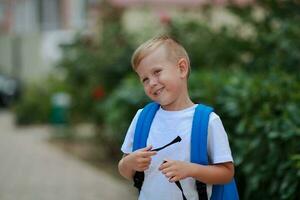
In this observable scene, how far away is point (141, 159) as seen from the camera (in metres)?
2.51

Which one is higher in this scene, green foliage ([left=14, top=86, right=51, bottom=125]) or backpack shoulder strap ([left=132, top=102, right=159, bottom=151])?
backpack shoulder strap ([left=132, top=102, right=159, bottom=151])

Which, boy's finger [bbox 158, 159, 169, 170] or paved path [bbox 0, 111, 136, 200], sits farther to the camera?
paved path [bbox 0, 111, 136, 200]

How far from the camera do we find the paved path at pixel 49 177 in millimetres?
7410

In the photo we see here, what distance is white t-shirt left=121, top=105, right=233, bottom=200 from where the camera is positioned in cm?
255

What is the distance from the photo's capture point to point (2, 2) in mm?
32156

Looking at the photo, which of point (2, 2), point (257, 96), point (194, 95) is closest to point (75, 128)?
point (194, 95)

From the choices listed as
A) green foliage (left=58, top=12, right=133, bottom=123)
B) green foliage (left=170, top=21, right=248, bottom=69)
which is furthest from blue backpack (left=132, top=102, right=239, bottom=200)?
green foliage (left=58, top=12, right=133, bottom=123)

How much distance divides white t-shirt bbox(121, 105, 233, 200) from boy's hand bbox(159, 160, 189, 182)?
0.39ft

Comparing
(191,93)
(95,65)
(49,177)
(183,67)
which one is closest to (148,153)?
(183,67)

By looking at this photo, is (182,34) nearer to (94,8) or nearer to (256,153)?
(256,153)

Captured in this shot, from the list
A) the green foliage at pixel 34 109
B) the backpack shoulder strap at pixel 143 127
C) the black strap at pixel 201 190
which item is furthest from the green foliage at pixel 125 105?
the green foliage at pixel 34 109

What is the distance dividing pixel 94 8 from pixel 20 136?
646cm

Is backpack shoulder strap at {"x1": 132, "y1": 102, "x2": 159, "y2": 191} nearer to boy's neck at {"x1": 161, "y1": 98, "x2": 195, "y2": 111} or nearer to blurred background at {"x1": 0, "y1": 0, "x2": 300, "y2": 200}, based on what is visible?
boy's neck at {"x1": 161, "y1": 98, "x2": 195, "y2": 111}

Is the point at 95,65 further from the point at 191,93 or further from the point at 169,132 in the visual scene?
the point at 169,132
